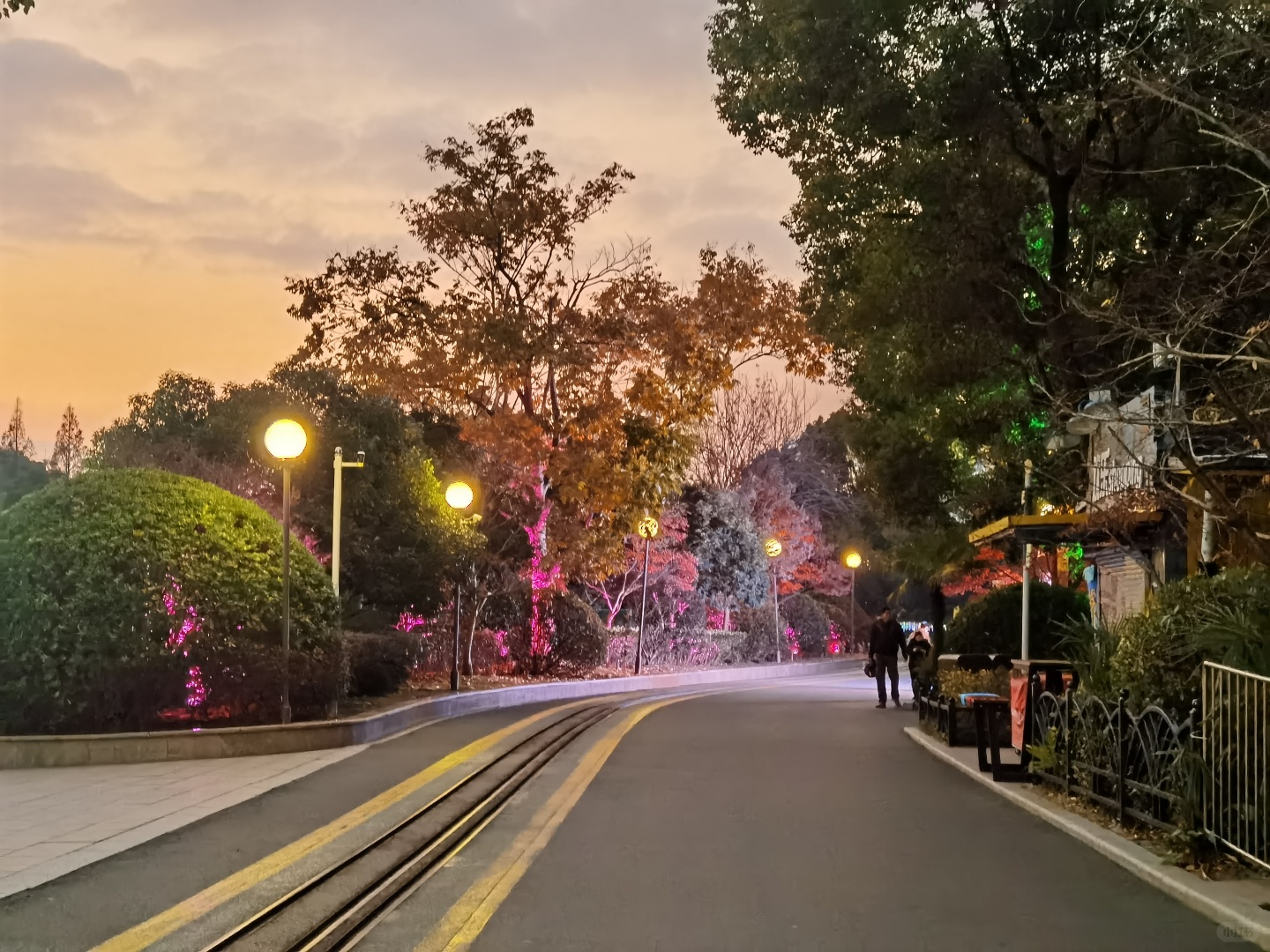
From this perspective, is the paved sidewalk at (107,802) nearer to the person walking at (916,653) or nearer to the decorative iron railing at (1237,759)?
the decorative iron railing at (1237,759)

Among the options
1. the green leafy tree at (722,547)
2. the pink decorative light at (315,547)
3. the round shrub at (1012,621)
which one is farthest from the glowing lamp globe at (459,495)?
the green leafy tree at (722,547)

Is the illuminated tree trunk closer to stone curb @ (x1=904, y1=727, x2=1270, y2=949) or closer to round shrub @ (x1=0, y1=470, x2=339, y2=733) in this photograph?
round shrub @ (x1=0, y1=470, x2=339, y2=733)

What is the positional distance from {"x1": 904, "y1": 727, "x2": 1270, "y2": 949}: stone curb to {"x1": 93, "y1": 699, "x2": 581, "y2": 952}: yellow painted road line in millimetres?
5267

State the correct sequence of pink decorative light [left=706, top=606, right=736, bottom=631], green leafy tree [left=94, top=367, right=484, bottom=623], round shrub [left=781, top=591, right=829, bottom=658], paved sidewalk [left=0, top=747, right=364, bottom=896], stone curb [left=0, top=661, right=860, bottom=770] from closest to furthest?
paved sidewalk [left=0, top=747, right=364, bottom=896] < stone curb [left=0, top=661, right=860, bottom=770] < green leafy tree [left=94, top=367, right=484, bottom=623] < pink decorative light [left=706, top=606, right=736, bottom=631] < round shrub [left=781, top=591, right=829, bottom=658]

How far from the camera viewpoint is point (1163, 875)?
752 cm

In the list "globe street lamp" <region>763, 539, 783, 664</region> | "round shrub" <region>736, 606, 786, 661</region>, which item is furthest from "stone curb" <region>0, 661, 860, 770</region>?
"round shrub" <region>736, 606, 786, 661</region>

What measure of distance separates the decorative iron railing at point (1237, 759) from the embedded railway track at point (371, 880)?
15.7 ft

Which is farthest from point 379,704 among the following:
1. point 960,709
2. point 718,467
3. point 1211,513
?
point 718,467

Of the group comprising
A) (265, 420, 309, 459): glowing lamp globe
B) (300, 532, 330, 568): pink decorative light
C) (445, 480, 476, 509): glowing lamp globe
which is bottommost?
(300, 532, 330, 568): pink decorative light

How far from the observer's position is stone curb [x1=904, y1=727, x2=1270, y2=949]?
6396 mm

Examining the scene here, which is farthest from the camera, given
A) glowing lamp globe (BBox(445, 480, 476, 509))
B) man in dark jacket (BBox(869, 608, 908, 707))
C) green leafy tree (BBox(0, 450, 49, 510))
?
man in dark jacket (BBox(869, 608, 908, 707))

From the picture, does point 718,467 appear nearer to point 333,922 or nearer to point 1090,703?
point 1090,703

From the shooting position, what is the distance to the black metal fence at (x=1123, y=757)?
26.5 ft

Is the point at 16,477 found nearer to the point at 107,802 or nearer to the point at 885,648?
the point at 107,802
